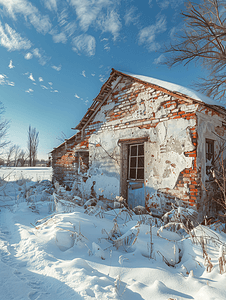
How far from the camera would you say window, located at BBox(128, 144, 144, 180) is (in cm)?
582

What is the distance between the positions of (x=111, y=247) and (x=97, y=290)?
1035 mm

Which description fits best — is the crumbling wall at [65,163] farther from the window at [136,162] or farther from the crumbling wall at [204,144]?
the crumbling wall at [204,144]

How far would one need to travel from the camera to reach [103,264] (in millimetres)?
2143

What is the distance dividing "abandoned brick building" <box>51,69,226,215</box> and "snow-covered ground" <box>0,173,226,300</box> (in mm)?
2108

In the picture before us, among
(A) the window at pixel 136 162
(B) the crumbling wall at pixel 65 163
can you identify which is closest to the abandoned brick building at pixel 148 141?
(A) the window at pixel 136 162

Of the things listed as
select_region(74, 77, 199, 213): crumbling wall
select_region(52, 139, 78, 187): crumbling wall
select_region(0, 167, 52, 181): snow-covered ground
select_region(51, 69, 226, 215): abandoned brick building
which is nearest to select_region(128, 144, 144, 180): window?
select_region(51, 69, 226, 215): abandoned brick building

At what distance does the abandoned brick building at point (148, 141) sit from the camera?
4.55 meters

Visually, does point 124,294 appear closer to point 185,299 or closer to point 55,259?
point 185,299

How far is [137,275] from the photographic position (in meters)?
1.89

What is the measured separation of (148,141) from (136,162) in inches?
36.4

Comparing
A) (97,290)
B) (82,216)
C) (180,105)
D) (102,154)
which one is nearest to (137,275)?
(97,290)

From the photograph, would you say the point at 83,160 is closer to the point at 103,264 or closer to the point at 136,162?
the point at 136,162

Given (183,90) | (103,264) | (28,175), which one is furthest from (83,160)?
(28,175)

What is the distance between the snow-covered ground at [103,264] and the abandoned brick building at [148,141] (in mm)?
2108
